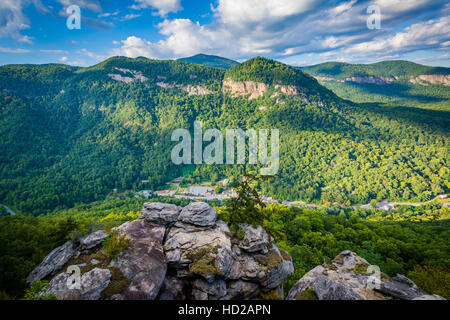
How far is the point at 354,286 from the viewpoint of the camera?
14.9 meters

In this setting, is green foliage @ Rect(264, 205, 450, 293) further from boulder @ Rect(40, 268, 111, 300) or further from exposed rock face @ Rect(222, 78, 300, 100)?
exposed rock face @ Rect(222, 78, 300, 100)

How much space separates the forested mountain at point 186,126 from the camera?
96938 millimetres

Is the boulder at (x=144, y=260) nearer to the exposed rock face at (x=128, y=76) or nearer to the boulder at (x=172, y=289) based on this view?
the boulder at (x=172, y=289)

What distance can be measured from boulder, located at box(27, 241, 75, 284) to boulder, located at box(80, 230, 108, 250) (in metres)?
0.97

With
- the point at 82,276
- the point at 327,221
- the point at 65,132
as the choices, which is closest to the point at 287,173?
the point at 327,221

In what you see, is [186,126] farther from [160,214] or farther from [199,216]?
[199,216]

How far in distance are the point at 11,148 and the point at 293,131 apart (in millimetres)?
164634

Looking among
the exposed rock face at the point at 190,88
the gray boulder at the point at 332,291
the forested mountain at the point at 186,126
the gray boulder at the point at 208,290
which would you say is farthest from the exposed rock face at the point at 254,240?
the exposed rock face at the point at 190,88

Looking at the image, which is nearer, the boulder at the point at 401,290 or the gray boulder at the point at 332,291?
the gray boulder at the point at 332,291

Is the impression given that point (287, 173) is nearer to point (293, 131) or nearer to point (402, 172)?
point (293, 131)

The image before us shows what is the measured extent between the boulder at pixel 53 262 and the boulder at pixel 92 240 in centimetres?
97

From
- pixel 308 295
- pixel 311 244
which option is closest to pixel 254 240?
pixel 308 295

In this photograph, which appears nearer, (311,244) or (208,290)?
(208,290)

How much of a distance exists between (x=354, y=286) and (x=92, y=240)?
67.3ft
